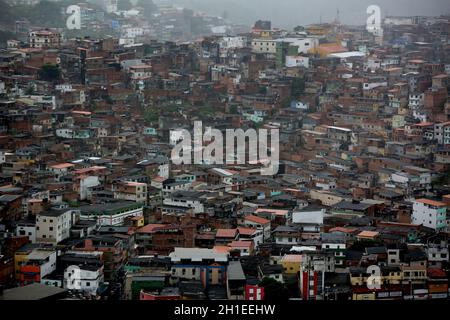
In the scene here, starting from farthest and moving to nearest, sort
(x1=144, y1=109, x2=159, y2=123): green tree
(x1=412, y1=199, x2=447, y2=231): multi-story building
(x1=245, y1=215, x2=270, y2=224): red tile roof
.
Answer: (x1=144, y1=109, x2=159, y2=123): green tree
(x1=412, y1=199, x2=447, y2=231): multi-story building
(x1=245, y1=215, x2=270, y2=224): red tile roof

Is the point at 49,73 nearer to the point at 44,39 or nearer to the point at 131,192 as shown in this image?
the point at 44,39

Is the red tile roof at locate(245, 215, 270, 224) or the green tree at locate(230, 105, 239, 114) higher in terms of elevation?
the green tree at locate(230, 105, 239, 114)

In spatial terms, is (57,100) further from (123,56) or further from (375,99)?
→ (375,99)

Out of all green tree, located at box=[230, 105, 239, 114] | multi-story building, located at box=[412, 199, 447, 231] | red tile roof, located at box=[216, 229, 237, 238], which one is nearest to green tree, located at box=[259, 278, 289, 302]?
red tile roof, located at box=[216, 229, 237, 238]

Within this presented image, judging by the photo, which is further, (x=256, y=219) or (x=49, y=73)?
(x=49, y=73)

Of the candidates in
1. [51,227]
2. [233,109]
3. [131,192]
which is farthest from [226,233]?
[233,109]

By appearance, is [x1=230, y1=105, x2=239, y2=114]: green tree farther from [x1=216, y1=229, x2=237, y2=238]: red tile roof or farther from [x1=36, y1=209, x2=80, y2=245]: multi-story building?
[x1=36, y1=209, x2=80, y2=245]: multi-story building

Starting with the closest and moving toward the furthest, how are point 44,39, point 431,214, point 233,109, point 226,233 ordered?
1. point 226,233
2. point 431,214
3. point 233,109
4. point 44,39
